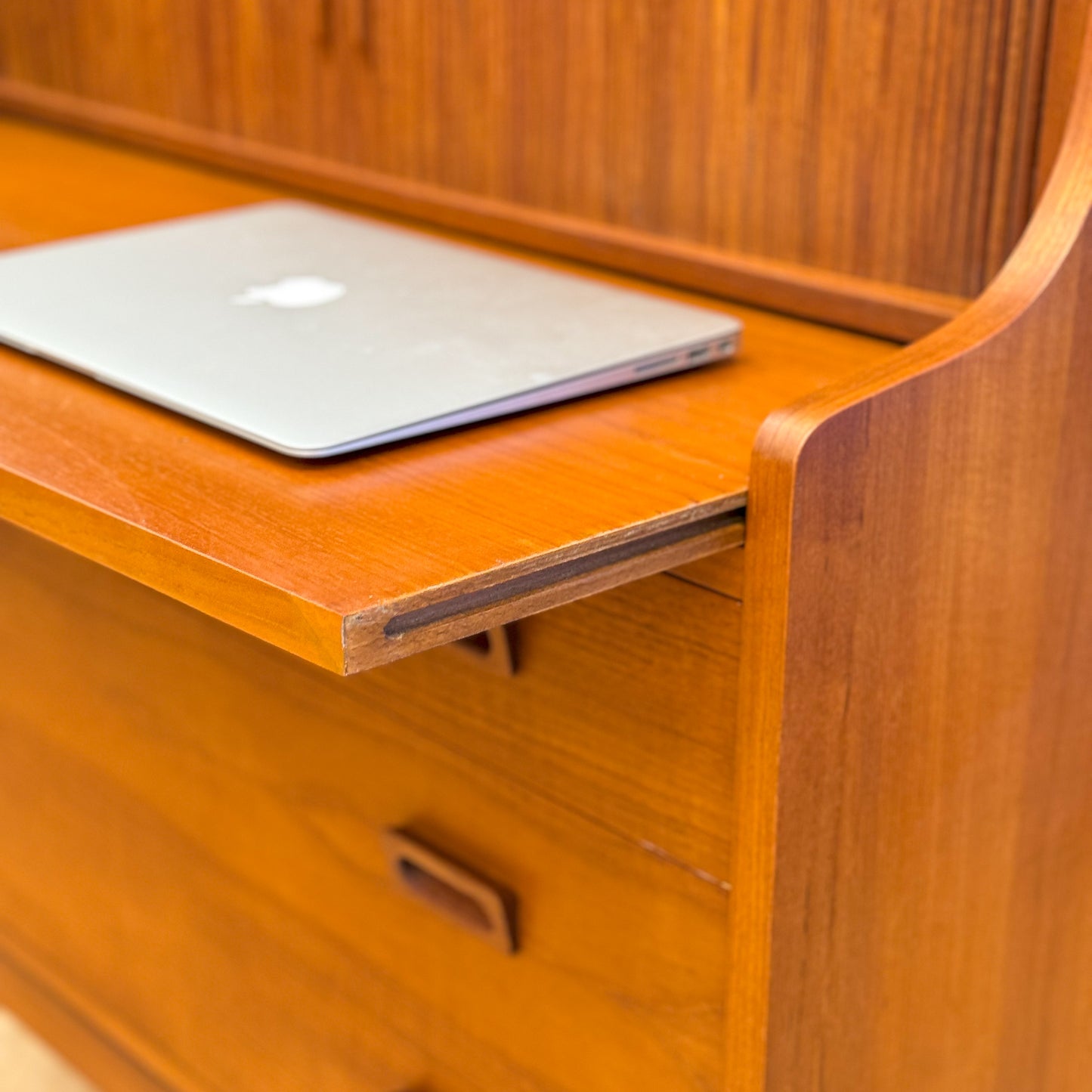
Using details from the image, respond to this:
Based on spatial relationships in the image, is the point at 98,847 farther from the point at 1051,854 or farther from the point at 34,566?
the point at 1051,854

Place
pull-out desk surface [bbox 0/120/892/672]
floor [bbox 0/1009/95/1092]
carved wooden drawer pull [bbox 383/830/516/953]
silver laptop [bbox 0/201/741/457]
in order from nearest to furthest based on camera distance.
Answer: pull-out desk surface [bbox 0/120/892/672], silver laptop [bbox 0/201/741/457], carved wooden drawer pull [bbox 383/830/516/953], floor [bbox 0/1009/95/1092]

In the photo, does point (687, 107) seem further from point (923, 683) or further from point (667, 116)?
point (923, 683)

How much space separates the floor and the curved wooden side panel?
2.70ft

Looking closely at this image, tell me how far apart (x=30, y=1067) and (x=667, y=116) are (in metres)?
0.96

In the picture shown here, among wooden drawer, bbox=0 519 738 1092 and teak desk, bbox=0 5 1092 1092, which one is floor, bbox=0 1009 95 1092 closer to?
wooden drawer, bbox=0 519 738 1092

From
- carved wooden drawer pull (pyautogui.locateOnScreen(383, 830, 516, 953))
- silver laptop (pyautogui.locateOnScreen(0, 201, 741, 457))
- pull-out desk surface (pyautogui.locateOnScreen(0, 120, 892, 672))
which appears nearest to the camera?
pull-out desk surface (pyautogui.locateOnScreen(0, 120, 892, 672))

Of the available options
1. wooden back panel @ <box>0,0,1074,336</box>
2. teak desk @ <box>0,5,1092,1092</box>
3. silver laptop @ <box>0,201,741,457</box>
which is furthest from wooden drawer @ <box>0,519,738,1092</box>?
wooden back panel @ <box>0,0,1074,336</box>

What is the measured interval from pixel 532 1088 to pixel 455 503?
1.13ft

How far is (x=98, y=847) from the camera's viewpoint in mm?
1028

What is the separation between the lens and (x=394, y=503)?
56 centimetres

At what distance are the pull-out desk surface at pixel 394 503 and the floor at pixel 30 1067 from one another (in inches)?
31.3

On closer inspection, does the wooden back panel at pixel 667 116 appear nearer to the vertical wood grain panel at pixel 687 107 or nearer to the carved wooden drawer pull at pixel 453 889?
the vertical wood grain panel at pixel 687 107

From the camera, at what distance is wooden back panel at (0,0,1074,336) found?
72cm

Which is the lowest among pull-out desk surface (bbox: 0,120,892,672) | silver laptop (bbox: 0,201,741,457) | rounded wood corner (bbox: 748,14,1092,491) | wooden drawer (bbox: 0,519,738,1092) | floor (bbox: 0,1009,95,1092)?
floor (bbox: 0,1009,95,1092)
